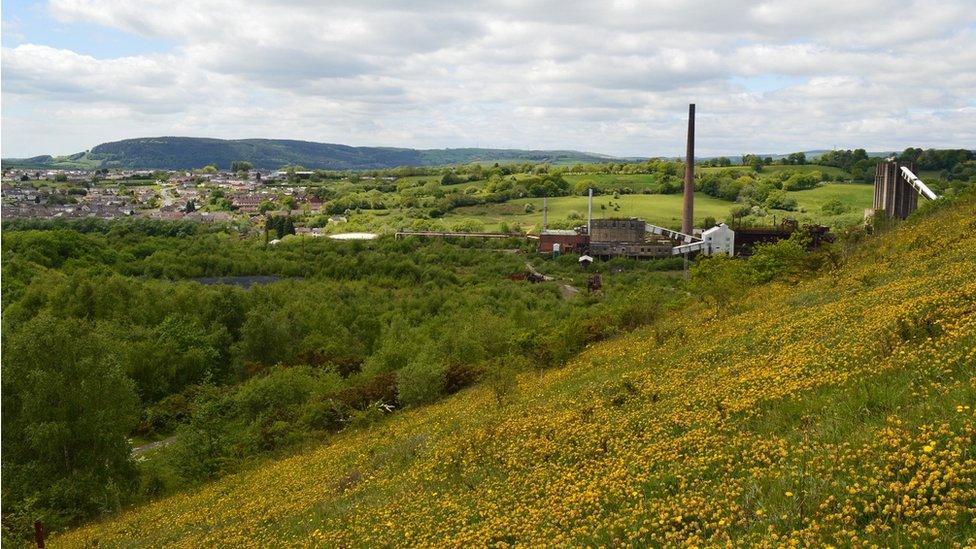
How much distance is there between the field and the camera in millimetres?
123000

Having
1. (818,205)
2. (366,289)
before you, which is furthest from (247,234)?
(818,205)

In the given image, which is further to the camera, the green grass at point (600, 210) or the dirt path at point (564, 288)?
the green grass at point (600, 210)

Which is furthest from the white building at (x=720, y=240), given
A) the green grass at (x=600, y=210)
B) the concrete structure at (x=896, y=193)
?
the concrete structure at (x=896, y=193)

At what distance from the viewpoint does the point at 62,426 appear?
82.3 ft

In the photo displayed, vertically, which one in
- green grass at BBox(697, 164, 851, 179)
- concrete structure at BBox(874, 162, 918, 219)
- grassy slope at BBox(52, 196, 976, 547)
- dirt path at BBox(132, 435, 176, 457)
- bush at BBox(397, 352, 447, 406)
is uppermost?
green grass at BBox(697, 164, 851, 179)

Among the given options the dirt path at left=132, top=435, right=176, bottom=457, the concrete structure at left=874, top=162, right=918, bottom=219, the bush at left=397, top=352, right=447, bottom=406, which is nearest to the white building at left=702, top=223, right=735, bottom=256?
the concrete structure at left=874, top=162, right=918, bottom=219

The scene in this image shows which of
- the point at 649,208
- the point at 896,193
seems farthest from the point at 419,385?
the point at 649,208

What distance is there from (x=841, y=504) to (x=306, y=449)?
2224 cm

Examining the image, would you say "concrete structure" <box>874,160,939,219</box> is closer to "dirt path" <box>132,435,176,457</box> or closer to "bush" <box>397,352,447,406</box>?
"bush" <box>397,352,447,406</box>

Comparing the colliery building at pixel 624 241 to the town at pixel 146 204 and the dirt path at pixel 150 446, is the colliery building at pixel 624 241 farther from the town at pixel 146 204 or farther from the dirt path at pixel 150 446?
the dirt path at pixel 150 446

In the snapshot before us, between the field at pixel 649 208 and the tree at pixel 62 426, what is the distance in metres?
106

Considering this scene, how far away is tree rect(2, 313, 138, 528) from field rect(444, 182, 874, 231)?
4172 inches

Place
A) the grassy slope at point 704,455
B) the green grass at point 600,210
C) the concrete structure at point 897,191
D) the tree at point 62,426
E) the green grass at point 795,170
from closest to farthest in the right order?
1. the grassy slope at point 704,455
2. the tree at point 62,426
3. the concrete structure at point 897,191
4. the green grass at point 600,210
5. the green grass at point 795,170

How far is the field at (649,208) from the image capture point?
123 m
